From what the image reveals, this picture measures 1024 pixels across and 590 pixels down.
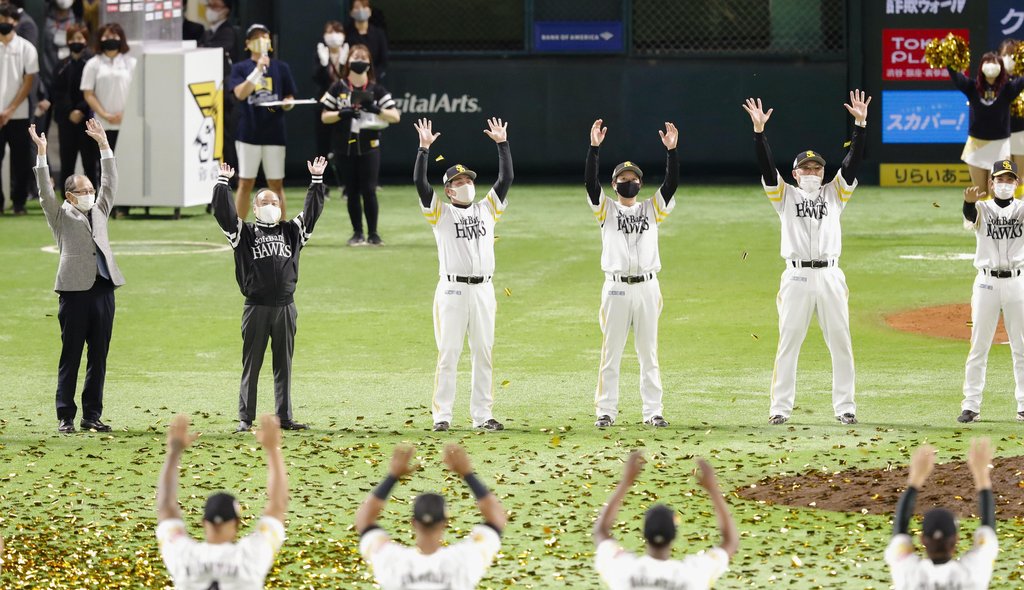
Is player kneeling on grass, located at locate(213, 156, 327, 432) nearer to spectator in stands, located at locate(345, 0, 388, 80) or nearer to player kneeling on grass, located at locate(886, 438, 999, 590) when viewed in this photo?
player kneeling on grass, located at locate(886, 438, 999, 590)

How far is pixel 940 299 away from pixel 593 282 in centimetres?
367

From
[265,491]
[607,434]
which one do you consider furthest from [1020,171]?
[265,491]

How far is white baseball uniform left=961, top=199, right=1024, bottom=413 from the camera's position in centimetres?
1251

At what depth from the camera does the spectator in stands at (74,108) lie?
22.5m

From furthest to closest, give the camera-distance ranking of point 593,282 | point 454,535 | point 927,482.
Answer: point 593,282
point 927,482
point 454,535

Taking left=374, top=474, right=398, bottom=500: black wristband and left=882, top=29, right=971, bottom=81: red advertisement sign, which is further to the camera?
left=882, top=29, right=971, bottom=81: red advertisement sign

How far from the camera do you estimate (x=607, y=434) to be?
1241 cm

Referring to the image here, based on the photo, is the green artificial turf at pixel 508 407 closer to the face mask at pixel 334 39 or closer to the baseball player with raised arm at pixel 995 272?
the baseball player with raised arm at pixel 995 272

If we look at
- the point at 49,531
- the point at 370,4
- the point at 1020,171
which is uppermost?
the point at 370,4

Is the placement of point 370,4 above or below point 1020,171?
above

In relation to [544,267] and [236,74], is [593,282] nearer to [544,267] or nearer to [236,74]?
[544,267]

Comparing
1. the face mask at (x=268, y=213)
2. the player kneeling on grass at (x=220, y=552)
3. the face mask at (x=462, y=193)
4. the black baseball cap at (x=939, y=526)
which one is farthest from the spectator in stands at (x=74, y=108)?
the black baseball cap at (x=939, y=526)

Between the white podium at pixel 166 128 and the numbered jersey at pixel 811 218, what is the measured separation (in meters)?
11.9

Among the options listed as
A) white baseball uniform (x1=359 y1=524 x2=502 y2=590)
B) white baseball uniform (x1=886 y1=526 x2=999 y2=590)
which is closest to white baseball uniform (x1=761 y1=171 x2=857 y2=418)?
white baseball uniform (x1=886 y1=526 x2=999 y2=590)
